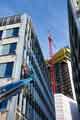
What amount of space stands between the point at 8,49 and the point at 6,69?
178 inches

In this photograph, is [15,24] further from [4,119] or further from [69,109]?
[69,109]

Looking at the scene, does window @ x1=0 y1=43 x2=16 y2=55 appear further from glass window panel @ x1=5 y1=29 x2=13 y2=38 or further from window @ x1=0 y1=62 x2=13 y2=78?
window @ x1=0 y1=62 x2=13 y2=78

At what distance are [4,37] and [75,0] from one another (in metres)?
17.5

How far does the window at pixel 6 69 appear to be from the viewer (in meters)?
32.8

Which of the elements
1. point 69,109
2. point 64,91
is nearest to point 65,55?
point 64,91

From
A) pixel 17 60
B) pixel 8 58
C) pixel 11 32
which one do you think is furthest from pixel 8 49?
pixel 11 32

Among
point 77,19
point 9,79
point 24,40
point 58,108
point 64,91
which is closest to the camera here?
point 9,79

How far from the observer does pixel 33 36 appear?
4681 centimetres

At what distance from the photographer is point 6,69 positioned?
110 feet

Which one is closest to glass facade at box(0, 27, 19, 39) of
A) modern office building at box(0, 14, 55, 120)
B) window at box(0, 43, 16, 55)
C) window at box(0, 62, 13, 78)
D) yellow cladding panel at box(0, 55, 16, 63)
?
modern office building at box(0, 14, 55, 120)

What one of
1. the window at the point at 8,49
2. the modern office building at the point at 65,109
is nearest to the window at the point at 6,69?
the window at the point at 8,49

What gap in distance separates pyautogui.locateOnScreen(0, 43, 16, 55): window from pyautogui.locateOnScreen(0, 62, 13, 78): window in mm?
2646

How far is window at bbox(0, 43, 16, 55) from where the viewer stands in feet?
119

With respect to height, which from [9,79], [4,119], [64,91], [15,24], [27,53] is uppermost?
[64,91]
